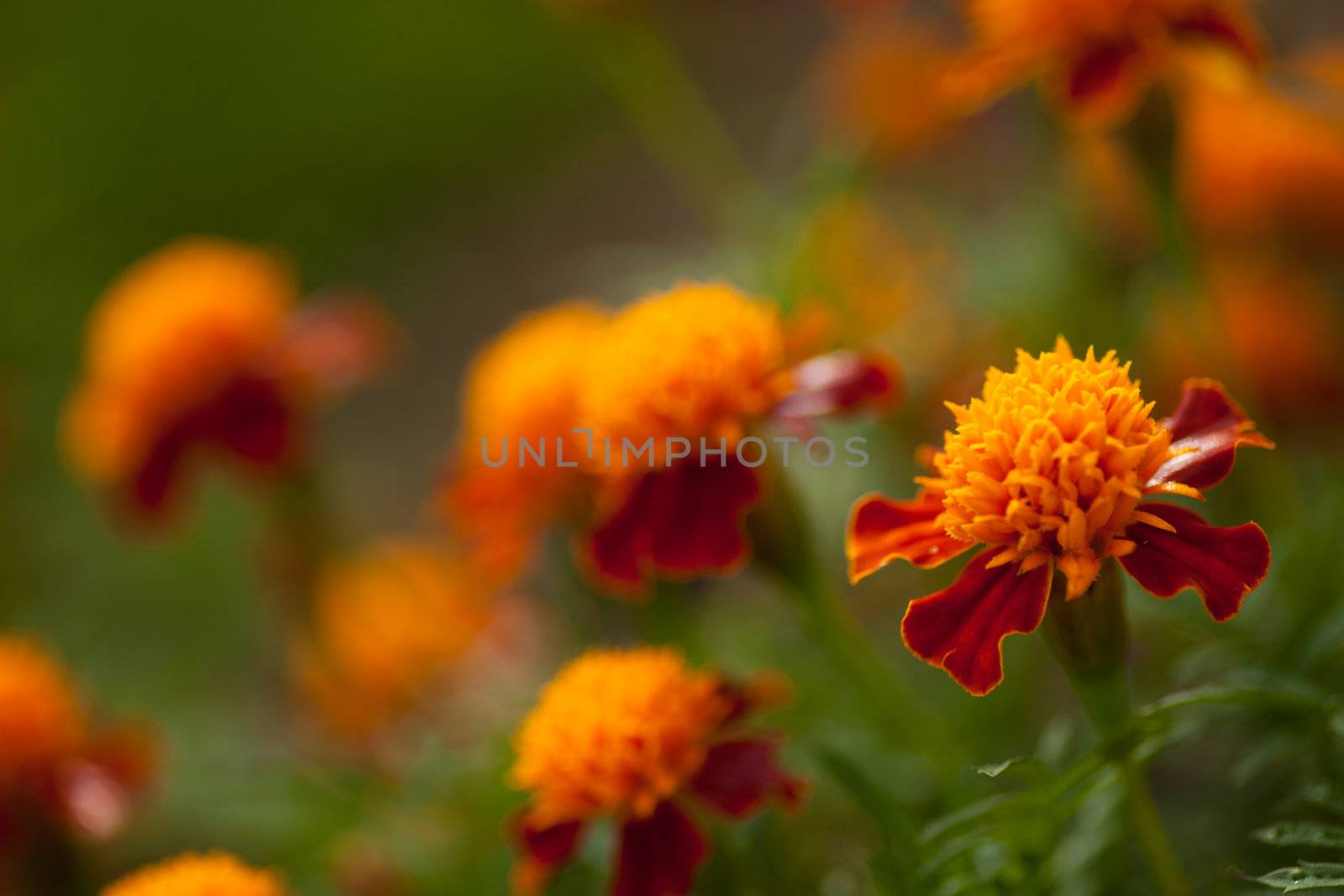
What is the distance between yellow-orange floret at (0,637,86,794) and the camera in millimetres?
755

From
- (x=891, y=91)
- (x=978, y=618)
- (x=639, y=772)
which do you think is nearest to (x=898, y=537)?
(x=978, y=618)

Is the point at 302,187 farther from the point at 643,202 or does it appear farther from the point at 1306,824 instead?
the point at 1306,824

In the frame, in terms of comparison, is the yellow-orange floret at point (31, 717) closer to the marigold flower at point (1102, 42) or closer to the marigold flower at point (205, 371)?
the marigold flower at point (205, 371)

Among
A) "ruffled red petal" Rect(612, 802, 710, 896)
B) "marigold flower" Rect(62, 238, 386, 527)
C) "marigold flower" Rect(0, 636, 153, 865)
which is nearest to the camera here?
"ruffled red petal" Rect(612, 802, 710, 896)

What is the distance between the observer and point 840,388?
2.04ft

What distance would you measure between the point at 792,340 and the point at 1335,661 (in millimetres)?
309

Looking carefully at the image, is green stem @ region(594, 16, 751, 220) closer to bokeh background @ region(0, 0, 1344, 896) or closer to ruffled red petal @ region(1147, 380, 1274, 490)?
bokeh background @ region(0, 0, 1344, 896)

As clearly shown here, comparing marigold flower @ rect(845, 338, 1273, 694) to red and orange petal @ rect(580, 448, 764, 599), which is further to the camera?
red and orange petal @ rect(580, 448, 764, 599)

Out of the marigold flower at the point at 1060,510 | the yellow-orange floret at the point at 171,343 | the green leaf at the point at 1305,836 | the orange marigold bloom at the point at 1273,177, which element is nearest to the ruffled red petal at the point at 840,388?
the marigold flower at the point at 1060,510

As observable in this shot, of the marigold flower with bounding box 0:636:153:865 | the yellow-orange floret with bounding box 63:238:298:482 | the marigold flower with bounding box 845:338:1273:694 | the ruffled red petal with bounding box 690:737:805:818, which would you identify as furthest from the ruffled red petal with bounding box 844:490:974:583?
the yellow-orange floret with bounding box 63:238:298:482

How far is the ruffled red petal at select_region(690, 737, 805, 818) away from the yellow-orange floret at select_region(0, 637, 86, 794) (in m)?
0.44

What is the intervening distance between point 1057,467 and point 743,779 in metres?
0.20

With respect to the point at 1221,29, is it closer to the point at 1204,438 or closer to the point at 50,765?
the point at 1204,438

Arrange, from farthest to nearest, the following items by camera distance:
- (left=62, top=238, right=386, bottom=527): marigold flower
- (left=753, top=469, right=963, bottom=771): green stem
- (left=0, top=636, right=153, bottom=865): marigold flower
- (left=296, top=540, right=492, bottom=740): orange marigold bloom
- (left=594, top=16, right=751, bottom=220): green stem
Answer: (left=594, top=16, right=751, bottom=220): green stem → (left=296, top=540, right=492, bottom=740): orange marigold bloom → (left=62, top=238, right=386, bottom=527): marigold flower → (left=0, top=636, right=153, bottom=865): marigold flower → (left=753, top=469, right=963, bottom=771): green stem
